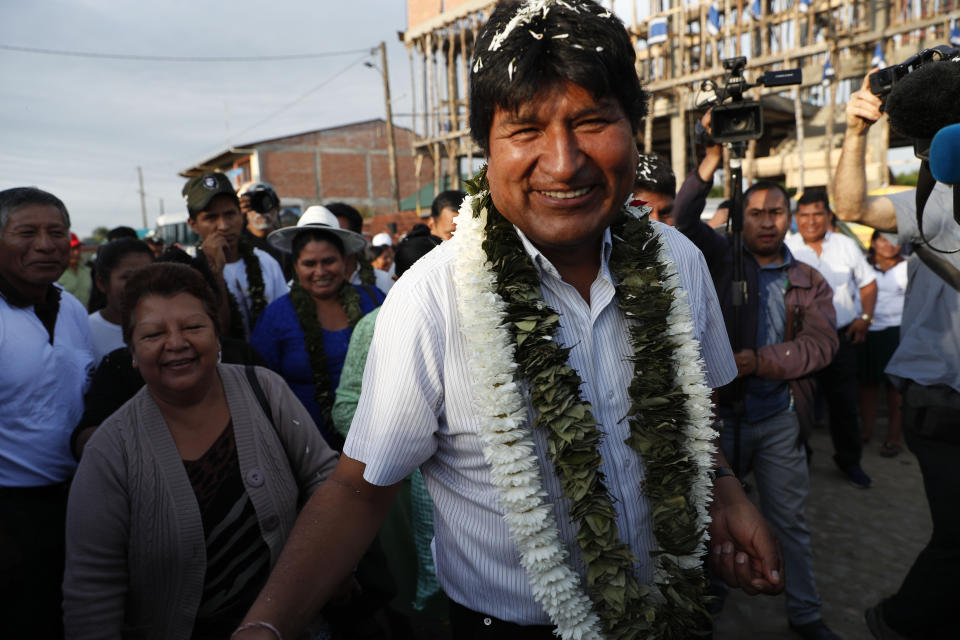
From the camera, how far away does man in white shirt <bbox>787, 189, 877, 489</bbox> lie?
5.55 meters

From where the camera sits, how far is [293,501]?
2230 mm

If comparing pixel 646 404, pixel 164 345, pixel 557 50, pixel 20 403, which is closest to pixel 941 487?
pixel 646 404

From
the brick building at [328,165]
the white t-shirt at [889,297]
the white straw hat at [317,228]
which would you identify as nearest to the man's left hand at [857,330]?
the white t-shirt at [889,297]

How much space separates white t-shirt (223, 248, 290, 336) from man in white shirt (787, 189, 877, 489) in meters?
4.40

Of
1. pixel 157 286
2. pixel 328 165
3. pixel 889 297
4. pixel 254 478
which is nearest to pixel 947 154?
pixel 254 478

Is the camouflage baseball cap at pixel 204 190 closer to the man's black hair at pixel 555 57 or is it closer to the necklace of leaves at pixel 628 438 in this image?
the necklace of leaves at pixel 628 438

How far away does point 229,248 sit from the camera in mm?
4441

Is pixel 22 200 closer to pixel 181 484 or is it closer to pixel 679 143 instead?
pixel 181 484

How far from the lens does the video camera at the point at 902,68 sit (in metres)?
1.93

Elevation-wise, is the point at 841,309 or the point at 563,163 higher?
the point at 563,163

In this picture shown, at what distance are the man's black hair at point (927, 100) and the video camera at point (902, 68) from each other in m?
0.36

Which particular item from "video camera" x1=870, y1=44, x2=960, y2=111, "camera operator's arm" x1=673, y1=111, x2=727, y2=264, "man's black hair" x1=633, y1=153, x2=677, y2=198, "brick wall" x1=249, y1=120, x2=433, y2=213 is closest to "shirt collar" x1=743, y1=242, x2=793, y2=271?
"camera operator's arm" x1=673, y1=111, x2=727, y2=264

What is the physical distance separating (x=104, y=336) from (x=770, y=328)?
381 cm

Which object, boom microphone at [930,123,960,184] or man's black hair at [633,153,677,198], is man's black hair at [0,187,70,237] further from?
boom microphone at [930,123,960,184]
